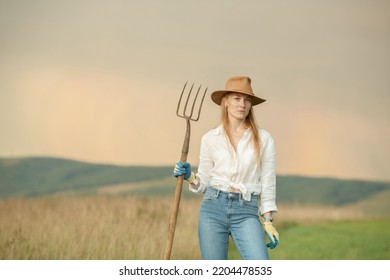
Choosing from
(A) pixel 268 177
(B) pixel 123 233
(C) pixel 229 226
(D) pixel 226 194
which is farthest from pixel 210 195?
(B) pixel 123 233

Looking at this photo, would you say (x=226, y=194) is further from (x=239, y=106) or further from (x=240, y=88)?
(x=240, y=88)

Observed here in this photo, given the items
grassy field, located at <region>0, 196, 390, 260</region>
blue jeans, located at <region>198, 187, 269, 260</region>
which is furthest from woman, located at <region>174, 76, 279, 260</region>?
grassy field, located at <region>0, 196, 390, 260</region>

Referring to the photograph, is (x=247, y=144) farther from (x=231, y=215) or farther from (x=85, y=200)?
(x=85, y=200)

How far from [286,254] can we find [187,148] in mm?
5387

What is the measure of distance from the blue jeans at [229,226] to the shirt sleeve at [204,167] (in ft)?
0.35

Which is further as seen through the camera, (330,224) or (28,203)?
(330,224)

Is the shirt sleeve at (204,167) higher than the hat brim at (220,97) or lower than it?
lower

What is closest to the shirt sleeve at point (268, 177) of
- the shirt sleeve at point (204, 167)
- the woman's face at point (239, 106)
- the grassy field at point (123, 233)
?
the woman's face at point (239, 106)

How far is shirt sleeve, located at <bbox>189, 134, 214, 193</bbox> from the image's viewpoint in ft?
14.1

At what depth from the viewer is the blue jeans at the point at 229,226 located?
4.05 metres

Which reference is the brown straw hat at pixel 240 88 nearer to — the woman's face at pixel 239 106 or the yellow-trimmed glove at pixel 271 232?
the woman's face at pixel 239 106

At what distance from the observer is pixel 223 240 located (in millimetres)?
4172

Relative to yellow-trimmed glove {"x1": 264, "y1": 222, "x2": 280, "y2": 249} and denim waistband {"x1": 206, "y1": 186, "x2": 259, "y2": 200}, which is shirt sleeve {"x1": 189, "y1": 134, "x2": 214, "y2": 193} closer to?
denim waistband {"x1": 206, "y1": 186, "x2": 259, "y2": 200}

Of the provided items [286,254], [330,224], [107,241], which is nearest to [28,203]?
[107,241]
